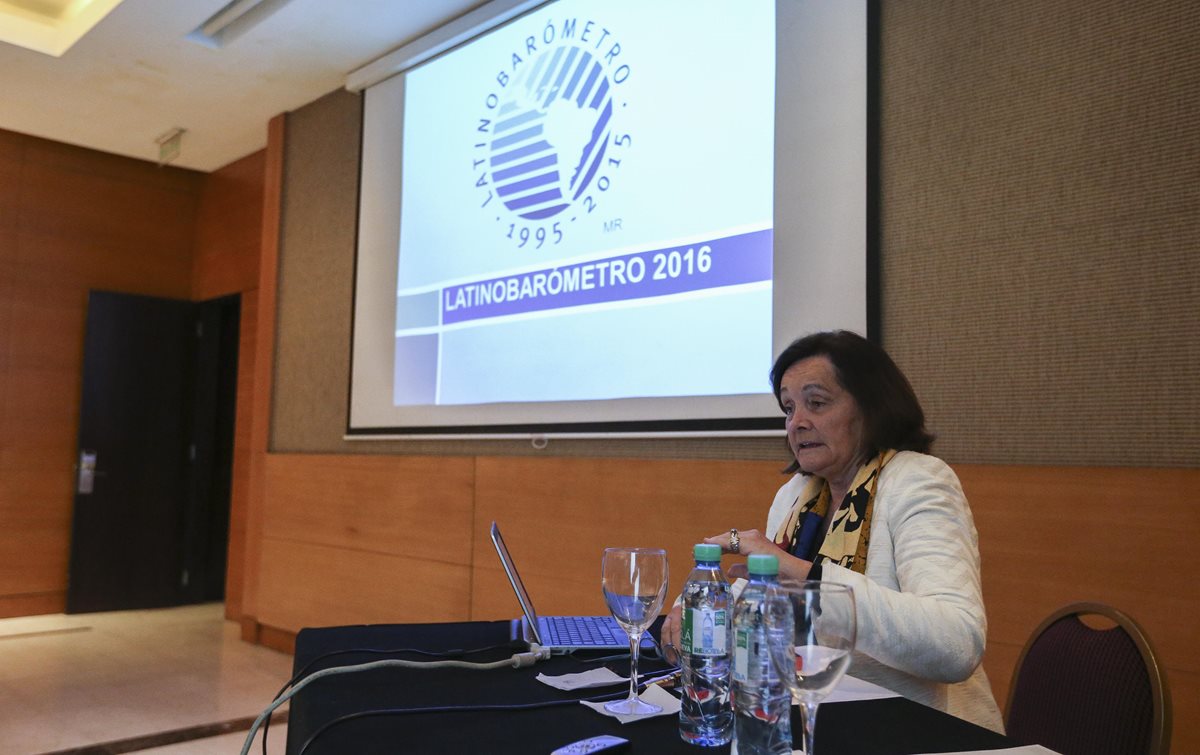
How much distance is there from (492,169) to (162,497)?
13.3 ft

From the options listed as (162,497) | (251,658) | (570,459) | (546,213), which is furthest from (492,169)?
(162,497)

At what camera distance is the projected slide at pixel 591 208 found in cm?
306

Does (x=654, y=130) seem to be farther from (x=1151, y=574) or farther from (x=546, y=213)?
(x=1151, y=574)

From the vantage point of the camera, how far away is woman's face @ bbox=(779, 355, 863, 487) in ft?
5.72

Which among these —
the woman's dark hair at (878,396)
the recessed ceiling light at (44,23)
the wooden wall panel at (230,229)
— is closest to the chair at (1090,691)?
the woman's dark hair at (878,396)

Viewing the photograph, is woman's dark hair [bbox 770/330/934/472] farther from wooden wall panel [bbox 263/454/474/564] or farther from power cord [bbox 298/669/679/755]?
wooden wall panel [bbox 263/454/474/564]

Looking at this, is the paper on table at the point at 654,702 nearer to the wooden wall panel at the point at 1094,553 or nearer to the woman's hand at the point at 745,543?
the woman's hand at the point at 745,543

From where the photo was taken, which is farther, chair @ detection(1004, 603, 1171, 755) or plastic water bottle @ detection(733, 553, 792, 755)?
chair @ detection(1004, 603, 1171, 755)

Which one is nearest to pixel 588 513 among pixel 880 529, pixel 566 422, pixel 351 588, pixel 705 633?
pixel 566 422

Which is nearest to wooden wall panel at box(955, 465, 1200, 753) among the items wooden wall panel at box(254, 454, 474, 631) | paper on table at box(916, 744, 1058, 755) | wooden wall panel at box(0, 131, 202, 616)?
paper on table at box(916, 744, 1058, 755)

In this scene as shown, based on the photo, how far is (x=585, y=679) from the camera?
125cm

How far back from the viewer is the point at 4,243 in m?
6.07

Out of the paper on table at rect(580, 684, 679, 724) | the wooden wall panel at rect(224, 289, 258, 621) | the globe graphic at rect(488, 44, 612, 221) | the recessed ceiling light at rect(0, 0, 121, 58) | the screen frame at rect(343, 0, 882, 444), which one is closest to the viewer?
the paper on table at rect(580, 684, 679, 724)

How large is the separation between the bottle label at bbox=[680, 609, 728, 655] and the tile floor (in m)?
2.66
